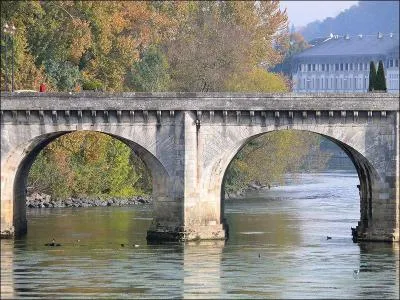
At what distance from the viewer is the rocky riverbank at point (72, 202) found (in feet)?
461

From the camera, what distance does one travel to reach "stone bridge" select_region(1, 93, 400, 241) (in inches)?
4299

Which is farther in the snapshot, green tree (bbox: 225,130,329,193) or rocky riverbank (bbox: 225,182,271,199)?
green tree (bbox: 225,130,329,193)

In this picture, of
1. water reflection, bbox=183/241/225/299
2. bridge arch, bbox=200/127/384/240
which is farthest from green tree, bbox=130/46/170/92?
water reflection, bbox=183/241/225/299

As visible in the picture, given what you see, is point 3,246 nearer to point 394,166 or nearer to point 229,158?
point 229,158

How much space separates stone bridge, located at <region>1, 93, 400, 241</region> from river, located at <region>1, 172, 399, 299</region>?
2895mm

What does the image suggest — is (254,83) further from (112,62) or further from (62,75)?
(62,75)

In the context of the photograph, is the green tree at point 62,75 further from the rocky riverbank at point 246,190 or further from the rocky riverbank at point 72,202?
the rocky riverbank at point 246,190

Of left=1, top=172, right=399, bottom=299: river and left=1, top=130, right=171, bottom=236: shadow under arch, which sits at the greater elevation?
left=1, top=130, right=171, bottom=236: shadow under arch

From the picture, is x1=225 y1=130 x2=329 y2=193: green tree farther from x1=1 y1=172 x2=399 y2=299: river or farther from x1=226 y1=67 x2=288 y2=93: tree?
x1=1 y1=172 x2=399 y2=299: river

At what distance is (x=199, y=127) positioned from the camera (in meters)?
110

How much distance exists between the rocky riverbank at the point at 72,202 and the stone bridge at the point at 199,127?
30094 millimetres

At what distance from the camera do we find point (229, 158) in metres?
111

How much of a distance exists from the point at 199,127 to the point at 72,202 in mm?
35179

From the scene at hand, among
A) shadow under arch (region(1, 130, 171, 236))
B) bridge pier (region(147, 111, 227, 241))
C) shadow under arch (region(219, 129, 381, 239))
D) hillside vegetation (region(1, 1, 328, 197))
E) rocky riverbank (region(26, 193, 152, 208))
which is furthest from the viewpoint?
hillside vegetation (region(1, 1, 328, 197))
